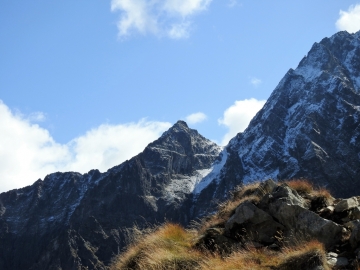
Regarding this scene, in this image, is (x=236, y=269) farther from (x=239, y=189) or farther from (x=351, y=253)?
(x=239, y=189)

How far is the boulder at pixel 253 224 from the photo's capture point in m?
12.4

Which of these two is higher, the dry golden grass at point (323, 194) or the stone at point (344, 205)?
the dry golden grass at point (323, 194)

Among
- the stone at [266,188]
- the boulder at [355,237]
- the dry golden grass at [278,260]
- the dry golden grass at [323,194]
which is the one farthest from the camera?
the stone at [266,188]

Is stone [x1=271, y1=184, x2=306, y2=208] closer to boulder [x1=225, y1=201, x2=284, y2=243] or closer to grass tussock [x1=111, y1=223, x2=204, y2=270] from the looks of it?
boulder [x1=225, y1=201, x2=284, y2=243]

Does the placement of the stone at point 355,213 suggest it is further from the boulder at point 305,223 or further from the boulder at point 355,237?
the boulder at point 355,237

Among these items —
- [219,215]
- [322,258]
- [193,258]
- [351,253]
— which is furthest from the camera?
[219,215]

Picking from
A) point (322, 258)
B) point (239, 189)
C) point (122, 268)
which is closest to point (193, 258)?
point (122, 268)

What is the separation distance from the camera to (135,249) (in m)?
12.3

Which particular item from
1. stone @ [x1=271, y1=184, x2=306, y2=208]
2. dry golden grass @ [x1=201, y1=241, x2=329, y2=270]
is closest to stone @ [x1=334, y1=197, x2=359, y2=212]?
stone @ [x1=271, y1=184, x2=306, y2=208]

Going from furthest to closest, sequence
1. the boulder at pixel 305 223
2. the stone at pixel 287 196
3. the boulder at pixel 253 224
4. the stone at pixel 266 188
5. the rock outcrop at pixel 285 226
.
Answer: the stone at pixel 266 188 < the stone at pixel 287 196 < the boulder at pixel 253 224 < the boulder at pixel 305 223 < the rock outcrop at pixel 285 226

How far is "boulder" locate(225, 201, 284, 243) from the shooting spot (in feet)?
40.6

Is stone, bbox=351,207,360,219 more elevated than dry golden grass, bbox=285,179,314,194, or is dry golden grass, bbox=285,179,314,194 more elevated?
dry golden grass, bbox=285,179,314,194

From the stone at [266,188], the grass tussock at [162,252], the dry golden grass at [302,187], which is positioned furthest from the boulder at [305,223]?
the grass tussock at [162,252]

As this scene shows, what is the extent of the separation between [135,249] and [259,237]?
3473 millimetres
